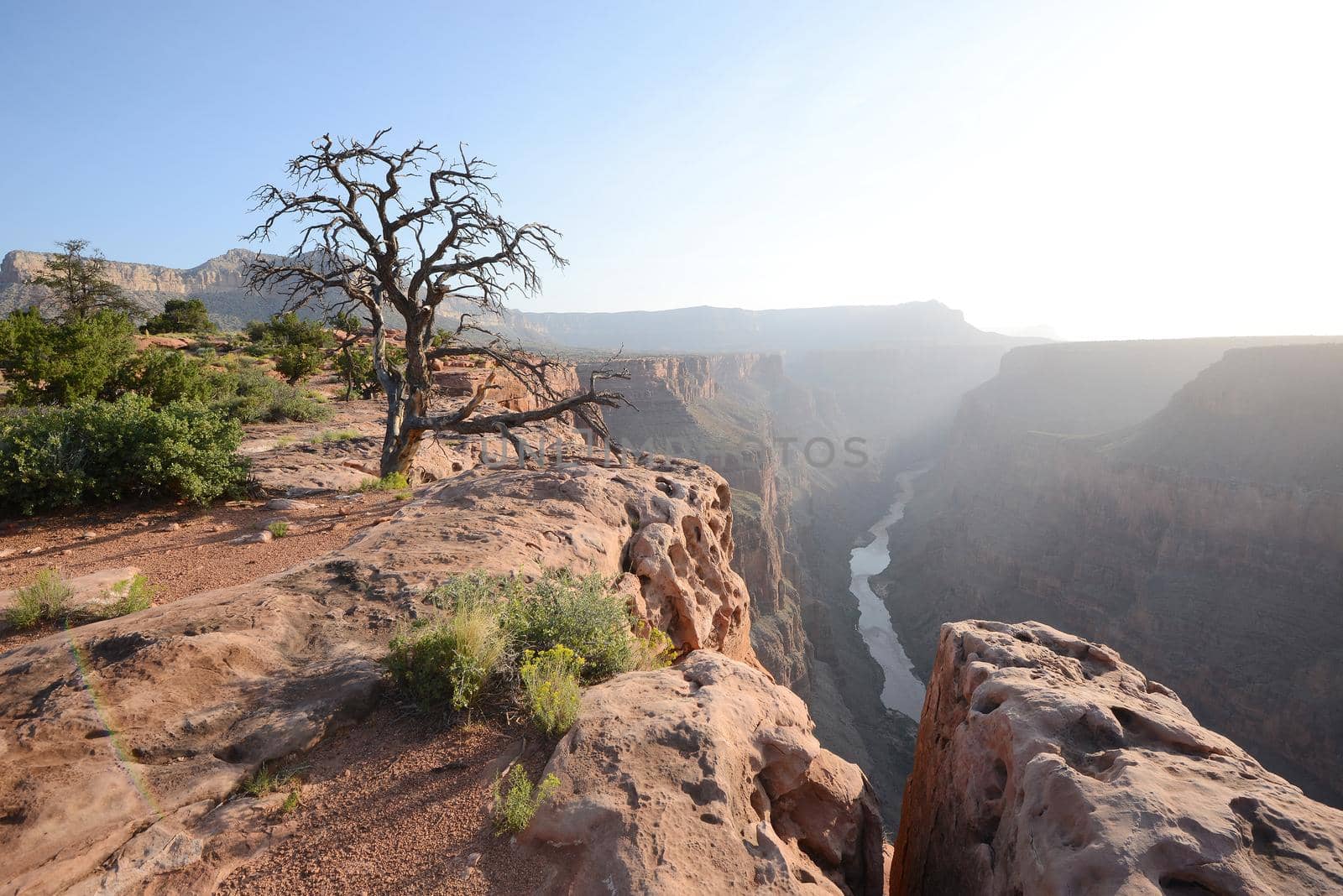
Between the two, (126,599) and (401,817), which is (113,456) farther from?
(401,817)

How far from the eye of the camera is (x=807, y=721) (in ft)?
14.9

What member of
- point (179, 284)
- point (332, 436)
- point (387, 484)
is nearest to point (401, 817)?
point (387, 484)

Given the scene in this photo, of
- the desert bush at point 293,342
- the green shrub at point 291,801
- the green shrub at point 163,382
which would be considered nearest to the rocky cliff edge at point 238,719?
the green shrub at point 291,801

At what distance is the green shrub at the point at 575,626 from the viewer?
418cm

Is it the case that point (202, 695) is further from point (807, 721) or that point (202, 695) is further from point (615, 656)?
point (807, 721)

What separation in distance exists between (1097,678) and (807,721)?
2401 millimetres

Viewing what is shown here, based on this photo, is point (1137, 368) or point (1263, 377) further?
point (1137, 368)

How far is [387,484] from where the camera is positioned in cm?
1052

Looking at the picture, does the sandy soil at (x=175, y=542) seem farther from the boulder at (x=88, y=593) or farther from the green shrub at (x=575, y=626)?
the green shrub at (x=575, y=626)

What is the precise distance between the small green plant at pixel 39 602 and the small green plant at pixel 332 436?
7.87m

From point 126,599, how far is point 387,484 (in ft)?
18.0

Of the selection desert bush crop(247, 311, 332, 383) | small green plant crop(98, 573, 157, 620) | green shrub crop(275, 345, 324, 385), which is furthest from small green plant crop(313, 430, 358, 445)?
green shrub crop(275, 345, 324, 385)

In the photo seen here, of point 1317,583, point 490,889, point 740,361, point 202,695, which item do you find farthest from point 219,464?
point 740,361

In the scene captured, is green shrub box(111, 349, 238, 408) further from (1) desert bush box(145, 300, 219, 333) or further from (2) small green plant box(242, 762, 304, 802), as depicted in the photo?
(1) desert bush box(145, 300, 219, 333)
